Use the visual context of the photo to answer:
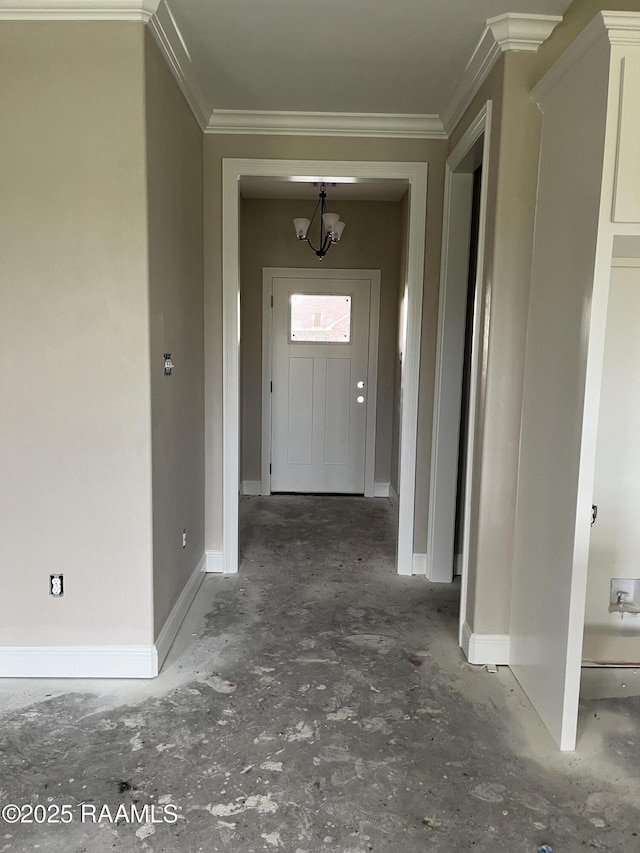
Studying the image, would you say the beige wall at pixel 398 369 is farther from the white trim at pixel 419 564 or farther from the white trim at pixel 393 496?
the white trim at pixel 419 564

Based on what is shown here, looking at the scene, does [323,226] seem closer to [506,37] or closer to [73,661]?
[506,37]

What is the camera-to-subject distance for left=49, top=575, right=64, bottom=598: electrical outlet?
246 cm

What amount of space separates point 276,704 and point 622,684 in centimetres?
142

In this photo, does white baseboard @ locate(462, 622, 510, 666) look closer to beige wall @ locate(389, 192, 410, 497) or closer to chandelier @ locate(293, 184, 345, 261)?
beige wall @ locate(389, 192, 410, 497)

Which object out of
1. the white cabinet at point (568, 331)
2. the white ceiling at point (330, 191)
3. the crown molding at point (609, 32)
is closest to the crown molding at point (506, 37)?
the white cabinet at point (568, 331)

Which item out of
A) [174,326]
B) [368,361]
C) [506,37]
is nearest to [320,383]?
[368,361]

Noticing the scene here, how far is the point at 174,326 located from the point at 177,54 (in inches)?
45.3

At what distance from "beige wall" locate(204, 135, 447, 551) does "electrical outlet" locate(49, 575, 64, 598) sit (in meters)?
1.30

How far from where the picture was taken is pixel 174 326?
2799 millimetres

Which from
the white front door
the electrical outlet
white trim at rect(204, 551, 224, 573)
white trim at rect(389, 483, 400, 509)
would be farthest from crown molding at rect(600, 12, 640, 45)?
white trim at rect(389, 483, 400, 509)

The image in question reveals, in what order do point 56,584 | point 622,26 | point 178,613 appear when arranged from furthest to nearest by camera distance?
point 178,613, point 56,584, point 622,26

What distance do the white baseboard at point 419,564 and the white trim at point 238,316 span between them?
0.09 ft

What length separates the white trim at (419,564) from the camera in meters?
3.77

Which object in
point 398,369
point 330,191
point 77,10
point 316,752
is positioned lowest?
point 316,752
